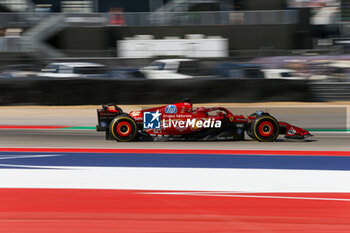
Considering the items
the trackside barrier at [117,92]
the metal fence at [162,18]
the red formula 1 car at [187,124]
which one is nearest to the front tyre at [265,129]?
the red formula 1 car at [187,124]

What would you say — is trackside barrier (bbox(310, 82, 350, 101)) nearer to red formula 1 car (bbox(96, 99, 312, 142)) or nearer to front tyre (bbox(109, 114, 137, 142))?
red formula 1 car (bbox(96, 99, 312, 142))

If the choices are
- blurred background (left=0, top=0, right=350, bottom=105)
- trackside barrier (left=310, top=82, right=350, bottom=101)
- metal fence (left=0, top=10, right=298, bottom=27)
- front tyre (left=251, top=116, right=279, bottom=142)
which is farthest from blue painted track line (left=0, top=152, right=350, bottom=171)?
metal fence (left=0, top=10, right=298, bottom=27)

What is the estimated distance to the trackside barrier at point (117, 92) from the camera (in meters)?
18.9

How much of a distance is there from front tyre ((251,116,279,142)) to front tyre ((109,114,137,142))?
Answer: 2549 mm

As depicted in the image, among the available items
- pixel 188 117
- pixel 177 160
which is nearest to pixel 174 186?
Answer: pixel 177 160

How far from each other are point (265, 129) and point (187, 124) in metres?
1.69

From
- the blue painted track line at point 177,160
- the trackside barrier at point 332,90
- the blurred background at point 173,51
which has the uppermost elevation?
the blurred background at point 173,51

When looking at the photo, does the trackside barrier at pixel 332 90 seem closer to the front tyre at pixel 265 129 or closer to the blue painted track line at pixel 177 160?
the front tyre at pixel 265 129

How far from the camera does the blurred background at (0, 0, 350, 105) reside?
1898 centimetres

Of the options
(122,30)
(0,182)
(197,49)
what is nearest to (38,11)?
(122,30)

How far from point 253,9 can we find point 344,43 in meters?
8.77

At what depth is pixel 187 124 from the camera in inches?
451

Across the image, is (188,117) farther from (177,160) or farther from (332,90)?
(332,90)

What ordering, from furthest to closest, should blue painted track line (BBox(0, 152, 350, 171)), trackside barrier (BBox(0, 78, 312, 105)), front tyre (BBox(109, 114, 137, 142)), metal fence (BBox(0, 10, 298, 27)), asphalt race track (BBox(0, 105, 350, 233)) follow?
metal fence (BBox(0, 10, 298, 27)), trackside barrier (BBox(0, 78, 312, 105)), front tyre (BBox(109, 114, 137, 142)), blue painted track line (BBox(0, 152, 350, 171)), asphalt race track (BBox(0, 105, 350, 233))
